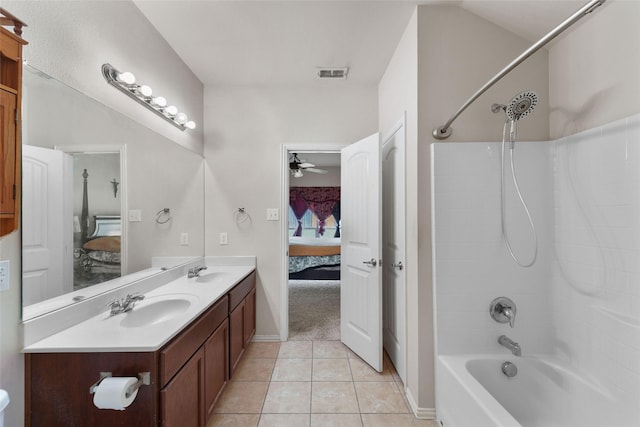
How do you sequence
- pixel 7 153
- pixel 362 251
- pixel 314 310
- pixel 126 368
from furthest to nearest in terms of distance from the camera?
1. pixel 314 310
2. pixel 362 251
3. pixel 126 368
4. pixel 7 153

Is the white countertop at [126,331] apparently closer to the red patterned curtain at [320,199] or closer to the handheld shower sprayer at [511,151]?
the handheld shower sprayer at [511,151]

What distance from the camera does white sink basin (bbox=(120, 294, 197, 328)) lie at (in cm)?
141

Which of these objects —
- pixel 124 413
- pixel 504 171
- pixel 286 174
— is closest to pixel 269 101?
pixel 286 174

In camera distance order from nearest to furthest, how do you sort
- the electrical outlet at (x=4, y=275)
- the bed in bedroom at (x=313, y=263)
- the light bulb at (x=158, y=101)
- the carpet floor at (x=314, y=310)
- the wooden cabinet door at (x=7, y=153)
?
the wooden cabinet door at (x=7, y=153) → the electrical outlet at (x=4, y=275) → the light bulb at (x=158, y=101) → the carpet floor at (x=314, y=310) → the bed in bedroom at (x=313, y=263)

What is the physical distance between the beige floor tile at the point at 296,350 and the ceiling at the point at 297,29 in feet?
8.73

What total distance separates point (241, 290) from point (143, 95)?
64.1 inches

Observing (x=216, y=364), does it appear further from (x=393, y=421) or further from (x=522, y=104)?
(x=522, y=104)

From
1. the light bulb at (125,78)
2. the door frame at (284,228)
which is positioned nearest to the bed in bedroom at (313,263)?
the door frame at (284,228)

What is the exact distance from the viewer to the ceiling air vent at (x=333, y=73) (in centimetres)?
230

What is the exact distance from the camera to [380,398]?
1780 mm

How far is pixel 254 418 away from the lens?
1604mm

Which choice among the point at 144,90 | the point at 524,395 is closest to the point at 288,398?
the point at 524,395

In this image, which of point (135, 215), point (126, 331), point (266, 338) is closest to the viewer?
point (126, 331)

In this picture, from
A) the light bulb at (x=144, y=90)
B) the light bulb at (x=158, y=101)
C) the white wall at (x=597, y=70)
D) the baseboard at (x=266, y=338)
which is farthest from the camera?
the baseboard at (x=266, y=338)
